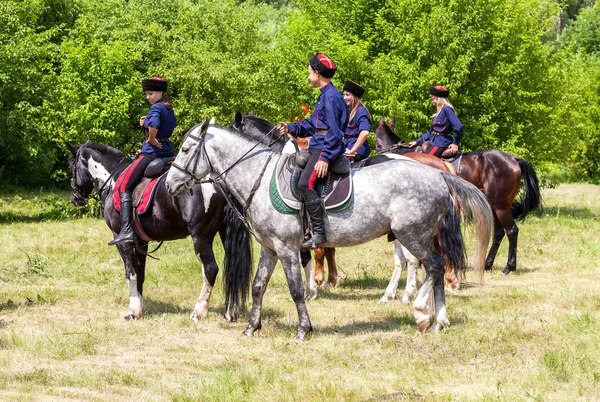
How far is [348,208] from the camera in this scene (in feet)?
29.0

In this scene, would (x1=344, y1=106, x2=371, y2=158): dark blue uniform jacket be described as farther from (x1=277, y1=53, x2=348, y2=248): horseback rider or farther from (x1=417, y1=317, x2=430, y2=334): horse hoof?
(x1=417, y1=317, x2=430, y2=334): horse hoof

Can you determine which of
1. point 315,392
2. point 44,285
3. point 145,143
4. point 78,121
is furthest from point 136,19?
point 315,392

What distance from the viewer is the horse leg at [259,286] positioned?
367 inches

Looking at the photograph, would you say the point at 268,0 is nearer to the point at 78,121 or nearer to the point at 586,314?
the point at 78,121

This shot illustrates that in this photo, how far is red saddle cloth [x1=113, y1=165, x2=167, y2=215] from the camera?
10344 mm

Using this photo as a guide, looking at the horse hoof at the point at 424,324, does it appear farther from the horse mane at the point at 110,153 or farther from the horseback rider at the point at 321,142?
the horse mane at the point at 110,153

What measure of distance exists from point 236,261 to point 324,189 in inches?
74.0

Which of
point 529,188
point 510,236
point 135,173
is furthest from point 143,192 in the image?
point 529,188

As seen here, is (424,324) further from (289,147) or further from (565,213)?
(565,213)

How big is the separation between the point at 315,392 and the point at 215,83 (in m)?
23.9

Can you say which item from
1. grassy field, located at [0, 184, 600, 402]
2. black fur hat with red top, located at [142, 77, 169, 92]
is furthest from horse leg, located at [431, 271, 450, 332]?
black fur hat with red top, located at [142, 77, 169, 92]

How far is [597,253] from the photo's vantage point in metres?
15.3

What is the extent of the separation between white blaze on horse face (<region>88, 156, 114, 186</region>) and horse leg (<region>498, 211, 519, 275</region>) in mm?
7007

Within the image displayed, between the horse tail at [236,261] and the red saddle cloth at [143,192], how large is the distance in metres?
0.98
